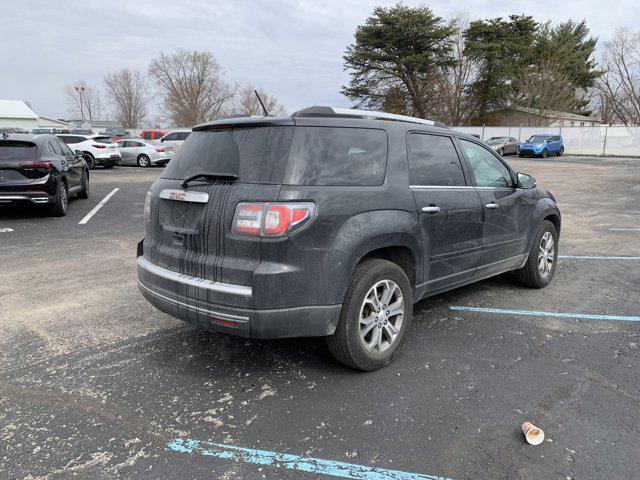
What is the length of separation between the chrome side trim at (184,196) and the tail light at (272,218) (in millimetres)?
335

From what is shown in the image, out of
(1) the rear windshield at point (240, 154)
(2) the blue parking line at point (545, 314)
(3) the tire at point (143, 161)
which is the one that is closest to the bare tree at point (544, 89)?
(3) the tire at point (143, 161)

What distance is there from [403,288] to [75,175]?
32.6ft

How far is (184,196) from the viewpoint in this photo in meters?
3.34

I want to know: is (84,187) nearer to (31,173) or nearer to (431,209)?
(31,173)

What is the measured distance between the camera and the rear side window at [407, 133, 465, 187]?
381 cm

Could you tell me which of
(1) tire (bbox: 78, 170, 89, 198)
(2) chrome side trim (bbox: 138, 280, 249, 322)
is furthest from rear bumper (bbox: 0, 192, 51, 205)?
(2) chrome side trim (bbox: 138, 280, 249, 322)

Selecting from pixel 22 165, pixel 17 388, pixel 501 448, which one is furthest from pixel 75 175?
pixel 501 448

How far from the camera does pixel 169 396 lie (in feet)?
10.4

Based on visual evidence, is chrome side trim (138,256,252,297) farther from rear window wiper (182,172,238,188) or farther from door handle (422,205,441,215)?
door handle (422,205,441,215)

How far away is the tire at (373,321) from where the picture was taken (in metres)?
3.24

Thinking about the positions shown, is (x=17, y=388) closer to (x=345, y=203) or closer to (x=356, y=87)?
(x=345, y=203)

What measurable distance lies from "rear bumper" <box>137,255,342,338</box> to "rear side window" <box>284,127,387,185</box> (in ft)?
2.56

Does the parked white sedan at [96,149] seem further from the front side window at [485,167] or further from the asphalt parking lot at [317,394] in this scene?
the front side window at [485,167]

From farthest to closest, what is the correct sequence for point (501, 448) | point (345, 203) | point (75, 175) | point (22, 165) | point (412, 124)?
point (75, 175), point (22, 165), point (412, 124), point (345, 203), point (501, 448)
